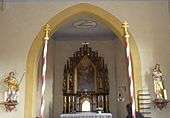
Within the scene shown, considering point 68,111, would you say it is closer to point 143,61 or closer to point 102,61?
point 102,61

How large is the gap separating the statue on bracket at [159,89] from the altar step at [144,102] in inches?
6.1

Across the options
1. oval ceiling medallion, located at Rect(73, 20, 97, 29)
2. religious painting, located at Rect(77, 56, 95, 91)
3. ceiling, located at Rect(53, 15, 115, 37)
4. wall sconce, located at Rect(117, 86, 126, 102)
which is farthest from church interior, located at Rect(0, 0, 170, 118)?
wall sconce, located at Rect(117, 86, 126, 102)

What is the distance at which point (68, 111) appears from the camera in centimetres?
1014

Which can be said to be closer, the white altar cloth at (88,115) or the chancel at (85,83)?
the white altar cloth at (88,115)

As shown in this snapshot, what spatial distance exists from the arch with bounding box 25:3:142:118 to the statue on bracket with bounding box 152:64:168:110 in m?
0.35

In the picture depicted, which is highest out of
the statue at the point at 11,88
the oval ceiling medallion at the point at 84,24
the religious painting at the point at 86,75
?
the oval ceiling medallion at the point at 84,24

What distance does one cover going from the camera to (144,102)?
6.62 m

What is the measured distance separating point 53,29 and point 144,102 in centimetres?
275

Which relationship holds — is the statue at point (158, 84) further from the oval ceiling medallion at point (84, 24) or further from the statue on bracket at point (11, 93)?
the oval ceiling medallion at point (84, 24)

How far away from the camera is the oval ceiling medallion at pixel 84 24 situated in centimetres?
958

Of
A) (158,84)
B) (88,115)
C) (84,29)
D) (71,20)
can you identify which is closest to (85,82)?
(88,115)

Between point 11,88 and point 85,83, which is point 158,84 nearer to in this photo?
point 11,88

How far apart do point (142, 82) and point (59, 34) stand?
4.61m

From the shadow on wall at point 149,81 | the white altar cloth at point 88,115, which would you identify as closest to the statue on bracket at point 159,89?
the shadow on wall at point 149,81
